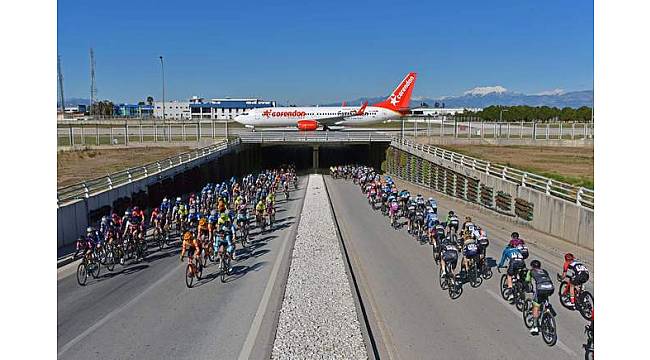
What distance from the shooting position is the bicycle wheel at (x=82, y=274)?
15658 mm

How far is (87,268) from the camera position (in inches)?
632

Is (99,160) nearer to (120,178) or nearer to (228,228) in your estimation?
(120,178)

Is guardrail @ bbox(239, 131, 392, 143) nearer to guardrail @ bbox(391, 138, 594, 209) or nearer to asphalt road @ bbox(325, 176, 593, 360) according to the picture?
guardrail @ bbox(391, 138, 594, 209)

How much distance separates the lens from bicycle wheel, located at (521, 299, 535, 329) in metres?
11.9

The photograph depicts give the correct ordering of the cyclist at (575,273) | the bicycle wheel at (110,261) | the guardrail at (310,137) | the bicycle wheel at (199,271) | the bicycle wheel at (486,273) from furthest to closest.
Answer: the guardrail at (310,137)
the bicycle wheel at (110,261)
the bicycle wheel at (486,273)
the bicycle wheel at (199,271)
the cyclist at (575,273)

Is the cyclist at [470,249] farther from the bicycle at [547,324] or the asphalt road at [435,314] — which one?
the bicycle at [547,324]

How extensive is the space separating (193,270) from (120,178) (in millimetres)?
21828

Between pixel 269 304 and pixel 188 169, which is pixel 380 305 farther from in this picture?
pixel 188 169

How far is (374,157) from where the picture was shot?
2505 inches

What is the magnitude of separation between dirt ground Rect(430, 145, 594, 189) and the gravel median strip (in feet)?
61.7

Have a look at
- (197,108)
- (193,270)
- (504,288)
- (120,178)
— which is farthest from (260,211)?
(197,108)

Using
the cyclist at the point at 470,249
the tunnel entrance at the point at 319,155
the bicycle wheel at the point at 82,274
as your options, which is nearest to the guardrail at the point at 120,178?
the bicycle wheel at the point at 82,274

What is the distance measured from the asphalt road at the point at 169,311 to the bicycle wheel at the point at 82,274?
17 cm
